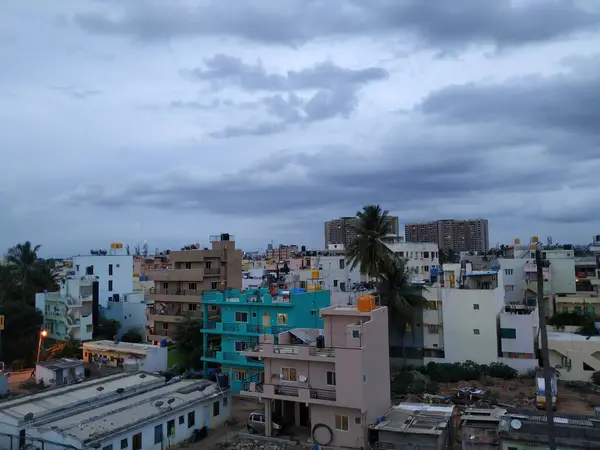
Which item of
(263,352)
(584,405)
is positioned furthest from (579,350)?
(263,352)

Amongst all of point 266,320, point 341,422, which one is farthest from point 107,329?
point 341,422

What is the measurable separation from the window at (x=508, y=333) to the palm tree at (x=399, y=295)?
5.92 metres

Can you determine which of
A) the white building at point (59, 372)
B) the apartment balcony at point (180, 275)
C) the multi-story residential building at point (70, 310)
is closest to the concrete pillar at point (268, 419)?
the white building at point (59, 372)

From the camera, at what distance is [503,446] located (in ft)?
63.3

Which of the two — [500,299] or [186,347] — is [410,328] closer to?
[500,299]

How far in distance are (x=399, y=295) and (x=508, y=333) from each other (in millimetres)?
8187

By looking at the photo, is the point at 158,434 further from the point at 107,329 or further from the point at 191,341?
the point at 107,329

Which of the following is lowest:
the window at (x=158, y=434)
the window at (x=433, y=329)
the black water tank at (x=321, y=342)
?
the window at (x=158, y=434)

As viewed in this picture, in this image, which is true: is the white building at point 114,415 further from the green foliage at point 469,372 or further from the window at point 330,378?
the green foliage at point 469,372

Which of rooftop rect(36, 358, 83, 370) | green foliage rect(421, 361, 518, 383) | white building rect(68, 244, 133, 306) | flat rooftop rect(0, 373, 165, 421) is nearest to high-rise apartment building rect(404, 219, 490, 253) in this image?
white building rect(68, 244, 133, 306)

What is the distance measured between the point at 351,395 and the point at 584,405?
52.1ft

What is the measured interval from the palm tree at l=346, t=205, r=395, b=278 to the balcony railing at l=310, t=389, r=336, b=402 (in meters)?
16.1

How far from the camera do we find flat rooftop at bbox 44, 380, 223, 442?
21.4 m

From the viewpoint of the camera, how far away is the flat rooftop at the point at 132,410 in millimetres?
21406
